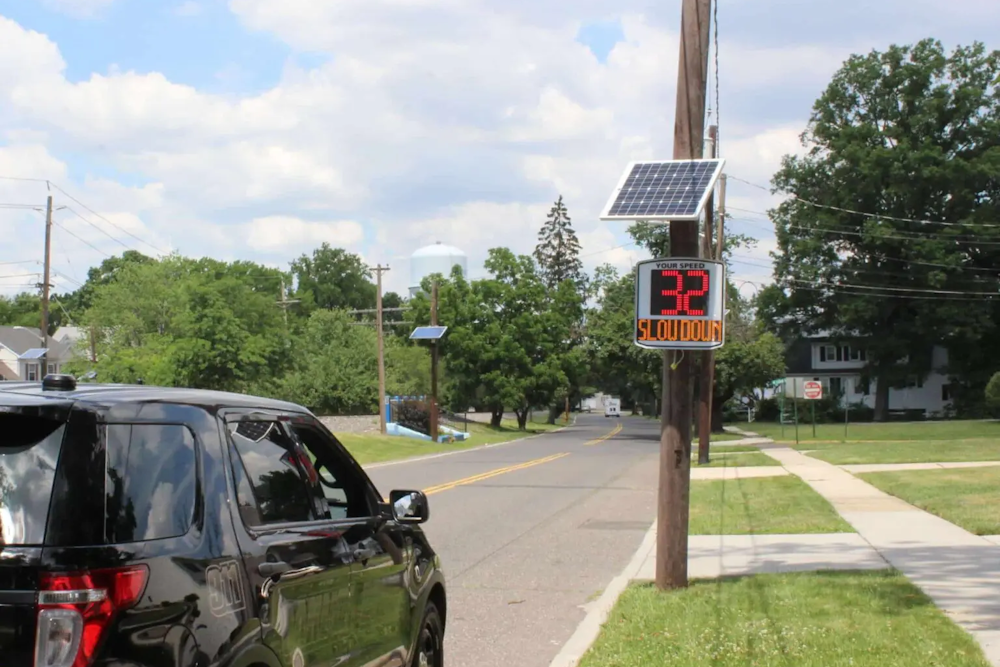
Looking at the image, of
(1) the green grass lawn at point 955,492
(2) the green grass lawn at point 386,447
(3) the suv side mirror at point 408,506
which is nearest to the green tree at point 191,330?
(2) the green grass lawn at point 386,447

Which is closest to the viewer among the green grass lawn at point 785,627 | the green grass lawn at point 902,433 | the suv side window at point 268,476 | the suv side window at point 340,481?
the suv side window at point 268,476

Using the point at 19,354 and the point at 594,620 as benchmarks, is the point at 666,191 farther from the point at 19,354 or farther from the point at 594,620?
the point at 19,354

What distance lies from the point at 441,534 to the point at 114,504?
11994 mm

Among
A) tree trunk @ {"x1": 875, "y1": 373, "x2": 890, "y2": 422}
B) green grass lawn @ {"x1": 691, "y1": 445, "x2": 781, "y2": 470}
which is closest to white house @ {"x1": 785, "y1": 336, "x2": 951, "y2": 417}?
tree trunk @ {"x1": 875, "y1": 373, "x2": 890, "y2": 422}

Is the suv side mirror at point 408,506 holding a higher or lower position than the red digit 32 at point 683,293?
lower

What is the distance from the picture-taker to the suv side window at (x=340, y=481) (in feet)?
17.7

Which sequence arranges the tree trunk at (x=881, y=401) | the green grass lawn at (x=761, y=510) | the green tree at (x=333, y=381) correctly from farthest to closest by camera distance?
the tree trunk at (x=881, y=401) → the green tree at (x=333, y=381) → the green grass lawn at (x=761, y=510)

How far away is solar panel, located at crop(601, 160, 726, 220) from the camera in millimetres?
9852

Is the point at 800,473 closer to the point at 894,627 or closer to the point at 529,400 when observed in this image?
the point at 894,627

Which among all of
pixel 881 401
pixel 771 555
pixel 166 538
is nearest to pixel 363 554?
pixel 166 538

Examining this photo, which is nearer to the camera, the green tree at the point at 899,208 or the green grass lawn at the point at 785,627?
the green grass lawn at the point at 785,627

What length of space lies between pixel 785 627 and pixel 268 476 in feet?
17.3

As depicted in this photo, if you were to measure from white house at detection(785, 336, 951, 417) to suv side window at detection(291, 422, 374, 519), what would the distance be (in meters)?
74.2

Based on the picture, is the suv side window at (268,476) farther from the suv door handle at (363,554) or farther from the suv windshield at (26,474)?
the suv windshield at (26,474)
